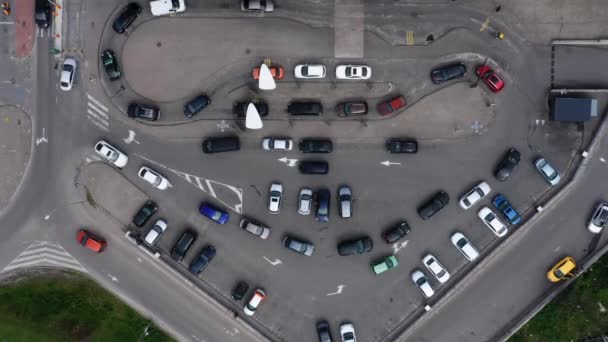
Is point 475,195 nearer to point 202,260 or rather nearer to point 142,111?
point 202,260

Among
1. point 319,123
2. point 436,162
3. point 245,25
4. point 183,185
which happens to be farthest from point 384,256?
point 245,25

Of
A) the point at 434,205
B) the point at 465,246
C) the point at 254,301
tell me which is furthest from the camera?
the point at 254,301

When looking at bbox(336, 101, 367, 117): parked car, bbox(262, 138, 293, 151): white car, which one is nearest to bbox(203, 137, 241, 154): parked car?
bbox(262, 138, 293, 151): white car

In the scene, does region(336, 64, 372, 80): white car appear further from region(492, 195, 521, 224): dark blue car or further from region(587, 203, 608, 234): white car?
region(587, 203, 608, 234): white car

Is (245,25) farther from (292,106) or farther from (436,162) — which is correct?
(436,162)

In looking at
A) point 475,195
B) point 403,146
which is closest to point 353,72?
point 403,146
